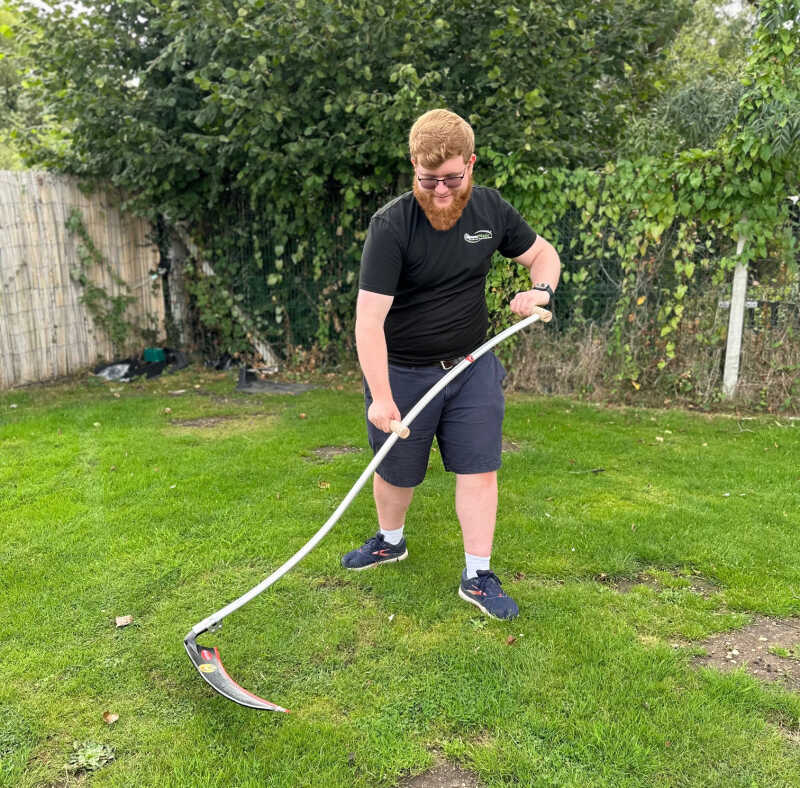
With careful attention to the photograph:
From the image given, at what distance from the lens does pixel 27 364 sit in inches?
265

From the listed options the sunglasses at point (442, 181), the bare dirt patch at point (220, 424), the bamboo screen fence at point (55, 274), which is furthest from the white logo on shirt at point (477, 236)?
the bamboo screen fence at point (55, 274)

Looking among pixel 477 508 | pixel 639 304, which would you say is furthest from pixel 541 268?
pixel 639 304

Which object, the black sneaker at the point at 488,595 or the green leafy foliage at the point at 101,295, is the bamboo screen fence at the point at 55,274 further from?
the black sneaker at the point at 488,595

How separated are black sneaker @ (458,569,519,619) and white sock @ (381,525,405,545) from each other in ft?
1.26

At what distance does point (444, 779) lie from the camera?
2057mm

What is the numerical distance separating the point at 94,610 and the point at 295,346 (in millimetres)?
4812

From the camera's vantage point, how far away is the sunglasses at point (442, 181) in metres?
2.46

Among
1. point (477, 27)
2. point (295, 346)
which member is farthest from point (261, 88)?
point (295, 346)

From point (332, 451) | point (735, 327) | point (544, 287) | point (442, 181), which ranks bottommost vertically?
point (332, 451)

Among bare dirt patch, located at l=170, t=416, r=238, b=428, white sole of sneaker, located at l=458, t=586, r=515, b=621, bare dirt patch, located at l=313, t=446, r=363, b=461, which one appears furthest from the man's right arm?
bare dirt patch, located at l=170, t=416, r=238, b=428

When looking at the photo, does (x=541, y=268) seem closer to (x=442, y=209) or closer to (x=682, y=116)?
(x=442, y=209)

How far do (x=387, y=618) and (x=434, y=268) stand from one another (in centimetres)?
134

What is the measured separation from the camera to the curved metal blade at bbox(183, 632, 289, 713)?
227 cm

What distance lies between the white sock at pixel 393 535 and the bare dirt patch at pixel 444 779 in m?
1.21
